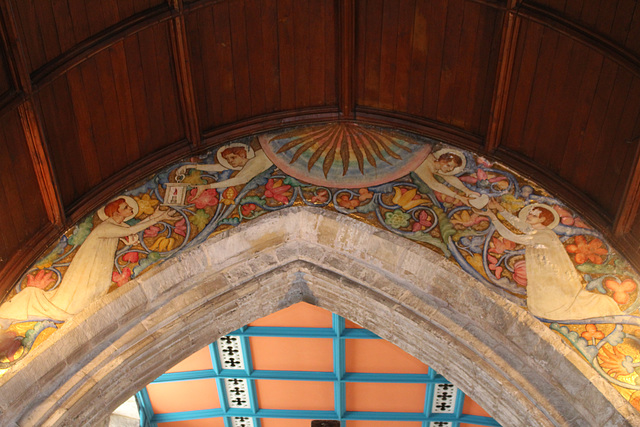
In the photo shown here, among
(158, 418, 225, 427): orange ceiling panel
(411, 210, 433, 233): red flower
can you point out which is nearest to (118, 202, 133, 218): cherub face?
(411, 210, 433, 233): red flower

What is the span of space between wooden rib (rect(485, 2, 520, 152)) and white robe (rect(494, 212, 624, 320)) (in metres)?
0.75

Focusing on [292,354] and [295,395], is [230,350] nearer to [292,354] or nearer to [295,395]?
[292,354]

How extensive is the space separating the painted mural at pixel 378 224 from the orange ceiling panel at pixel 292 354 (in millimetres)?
2570

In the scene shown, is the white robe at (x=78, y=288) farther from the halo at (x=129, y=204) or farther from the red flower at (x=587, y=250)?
the red flower at (x=587, y=250)

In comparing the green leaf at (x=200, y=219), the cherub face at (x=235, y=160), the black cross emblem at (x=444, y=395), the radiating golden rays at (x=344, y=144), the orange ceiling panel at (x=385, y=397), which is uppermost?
the radiating golden rays at (x=344, y=144)

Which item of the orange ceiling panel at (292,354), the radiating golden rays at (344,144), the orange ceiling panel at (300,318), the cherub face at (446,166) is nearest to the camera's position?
the cherub face at (446,166)

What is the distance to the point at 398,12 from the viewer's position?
5.53 metres

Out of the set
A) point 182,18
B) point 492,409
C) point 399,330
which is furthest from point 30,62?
point 492,409

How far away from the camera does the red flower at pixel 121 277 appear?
520 centimetres

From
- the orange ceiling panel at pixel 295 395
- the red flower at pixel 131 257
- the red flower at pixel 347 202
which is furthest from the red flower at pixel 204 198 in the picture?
the orange ceiling panel at pixel 295 395

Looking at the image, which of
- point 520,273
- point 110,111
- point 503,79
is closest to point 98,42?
point 110,111

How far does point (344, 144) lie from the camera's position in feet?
20.0

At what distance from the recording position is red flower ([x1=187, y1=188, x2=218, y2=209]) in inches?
224

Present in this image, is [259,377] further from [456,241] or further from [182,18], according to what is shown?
[182,18]
